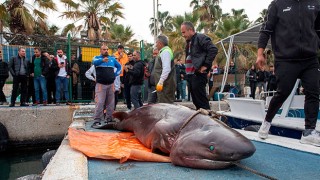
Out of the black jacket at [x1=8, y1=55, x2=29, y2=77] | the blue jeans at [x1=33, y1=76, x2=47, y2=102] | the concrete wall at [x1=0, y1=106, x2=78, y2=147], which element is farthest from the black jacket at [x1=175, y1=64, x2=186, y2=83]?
the black jacket at [x1=8, y1=55, x2=29, y2=77]

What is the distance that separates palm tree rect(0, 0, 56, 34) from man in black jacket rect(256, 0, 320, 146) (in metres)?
14.9

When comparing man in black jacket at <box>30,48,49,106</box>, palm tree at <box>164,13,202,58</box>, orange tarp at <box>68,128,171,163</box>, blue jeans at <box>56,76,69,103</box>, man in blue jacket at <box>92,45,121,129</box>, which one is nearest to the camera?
orange tarp at <box>68,128,171,163</box>

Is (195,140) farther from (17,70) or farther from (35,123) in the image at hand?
(17,70)

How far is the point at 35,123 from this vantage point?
846cm

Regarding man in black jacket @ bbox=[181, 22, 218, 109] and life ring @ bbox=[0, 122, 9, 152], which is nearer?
man in black jacket @ bbox=[181, 22, 218, 109]

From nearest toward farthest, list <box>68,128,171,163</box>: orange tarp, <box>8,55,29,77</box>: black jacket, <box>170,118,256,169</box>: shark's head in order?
<box>170,118,256,169</box>: shark's head → <box>68,128,171,163</box>: orange tarp → <box>8,55,29,77</box>: black jacket

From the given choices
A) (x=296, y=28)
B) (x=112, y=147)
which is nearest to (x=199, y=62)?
(x=296, y=28)

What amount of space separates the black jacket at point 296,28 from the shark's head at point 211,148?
1.47 m

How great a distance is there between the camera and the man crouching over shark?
8.07 ft

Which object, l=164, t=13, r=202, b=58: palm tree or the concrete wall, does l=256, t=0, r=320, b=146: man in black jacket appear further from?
l=164, t=13, r=202, b=58: palm tree

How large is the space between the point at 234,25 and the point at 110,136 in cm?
2358

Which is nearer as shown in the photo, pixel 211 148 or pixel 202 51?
pixel 211 148

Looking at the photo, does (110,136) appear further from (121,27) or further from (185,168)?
(121,27)

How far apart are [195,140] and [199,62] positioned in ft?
7.78
